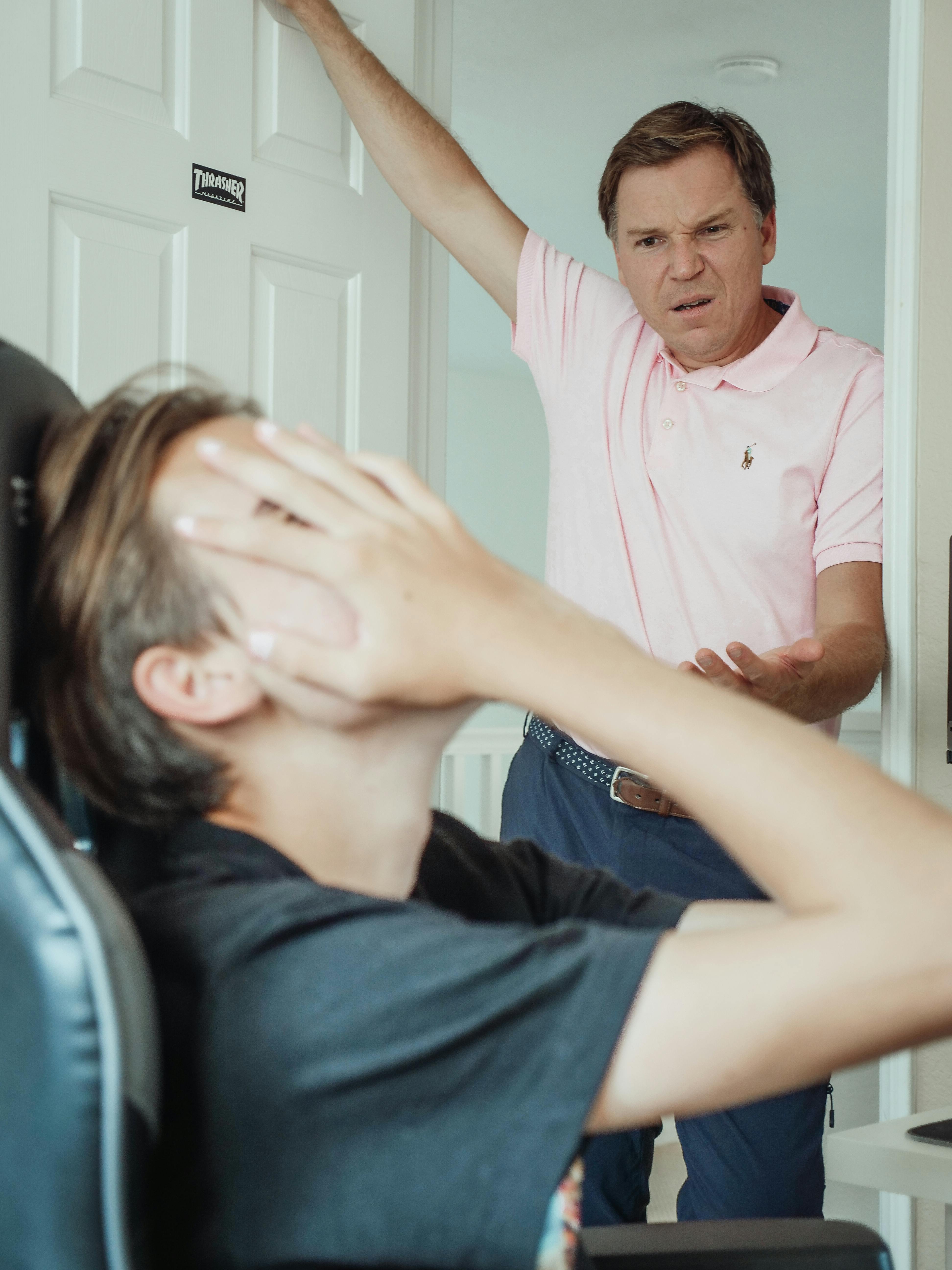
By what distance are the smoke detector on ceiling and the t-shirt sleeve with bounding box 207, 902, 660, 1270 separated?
152 inches

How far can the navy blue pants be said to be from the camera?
5.66ft

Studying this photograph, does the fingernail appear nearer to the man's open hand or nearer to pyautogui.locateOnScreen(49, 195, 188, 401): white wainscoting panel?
the man's open hand

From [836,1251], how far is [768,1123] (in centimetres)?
84

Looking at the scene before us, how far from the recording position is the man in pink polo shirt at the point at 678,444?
1863 millimetres

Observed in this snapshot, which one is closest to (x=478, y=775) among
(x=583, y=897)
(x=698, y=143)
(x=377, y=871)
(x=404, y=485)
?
(x=698, y=143)

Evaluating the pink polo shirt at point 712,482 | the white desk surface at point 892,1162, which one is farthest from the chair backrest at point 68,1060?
the pink polo shirt at point 712,482

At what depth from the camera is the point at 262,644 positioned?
72 cm

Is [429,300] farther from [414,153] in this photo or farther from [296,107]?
[296,107]

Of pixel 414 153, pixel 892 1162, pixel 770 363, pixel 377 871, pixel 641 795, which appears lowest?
pixel 892 1162

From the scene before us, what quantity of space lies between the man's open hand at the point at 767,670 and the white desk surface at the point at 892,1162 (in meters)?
0.49

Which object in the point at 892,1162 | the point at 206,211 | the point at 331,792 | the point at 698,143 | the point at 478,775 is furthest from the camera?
the point at 478,775

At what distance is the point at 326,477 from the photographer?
73 centimetres

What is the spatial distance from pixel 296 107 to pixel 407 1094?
5.78 ft

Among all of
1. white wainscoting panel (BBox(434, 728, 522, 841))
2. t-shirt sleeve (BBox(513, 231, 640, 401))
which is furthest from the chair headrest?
white wainscoting panel (BBox(434, 728, 522, 841))
